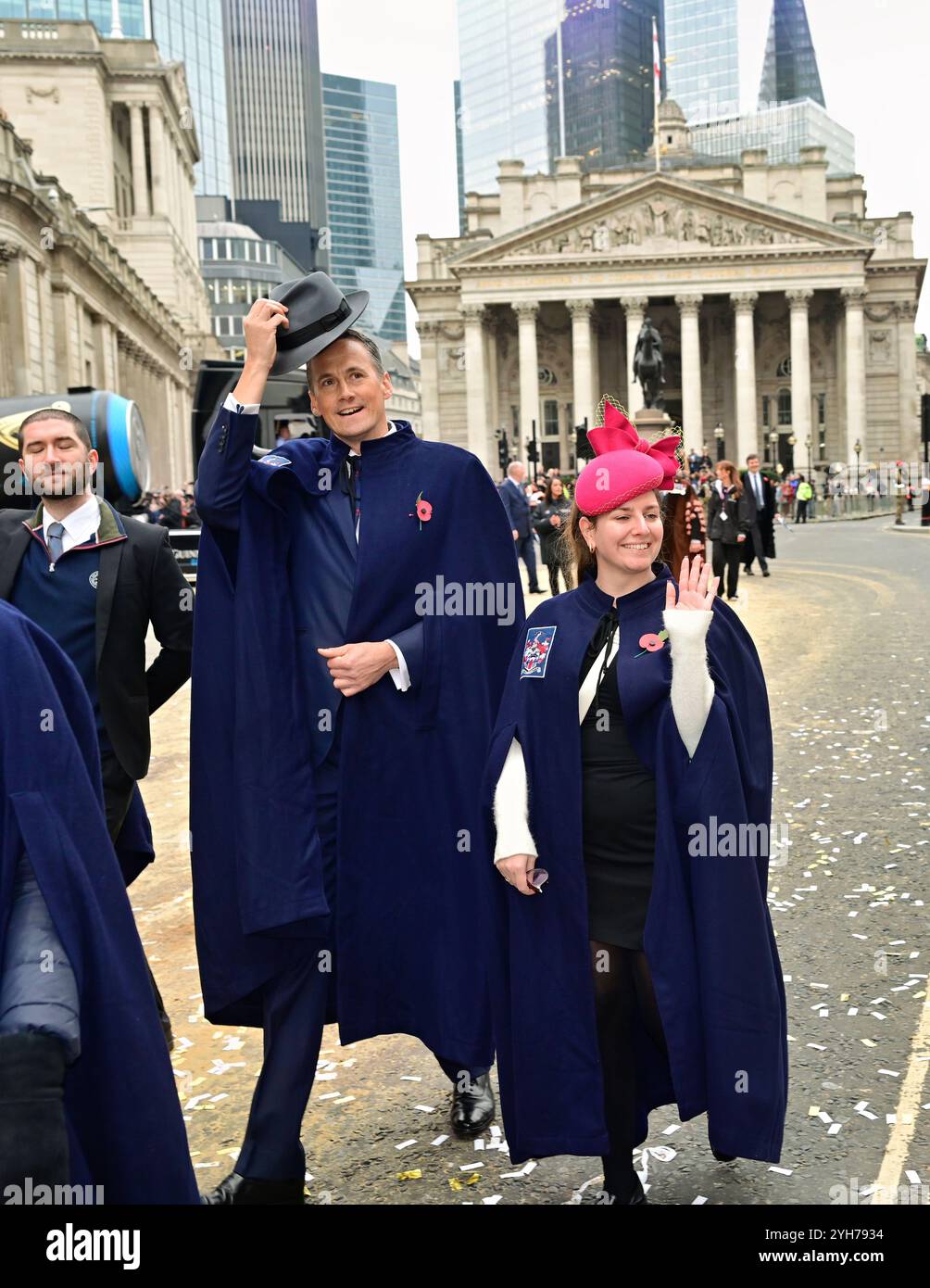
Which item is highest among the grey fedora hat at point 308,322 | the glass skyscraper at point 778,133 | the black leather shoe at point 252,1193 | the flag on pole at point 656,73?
the glass skyscraper at point 778,133

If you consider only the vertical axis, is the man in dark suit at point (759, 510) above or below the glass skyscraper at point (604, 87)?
below

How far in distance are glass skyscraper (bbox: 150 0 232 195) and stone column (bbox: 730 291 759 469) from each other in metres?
41.6

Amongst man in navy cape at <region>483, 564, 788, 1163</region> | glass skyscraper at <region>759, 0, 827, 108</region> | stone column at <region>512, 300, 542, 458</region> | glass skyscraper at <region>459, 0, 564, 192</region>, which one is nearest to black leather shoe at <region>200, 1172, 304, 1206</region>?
man in navy cape at <region>483, 564, 788, 1163</region>

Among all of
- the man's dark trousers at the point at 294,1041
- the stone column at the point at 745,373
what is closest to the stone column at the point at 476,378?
the stone column at the point at 745,373

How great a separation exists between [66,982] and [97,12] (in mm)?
104681

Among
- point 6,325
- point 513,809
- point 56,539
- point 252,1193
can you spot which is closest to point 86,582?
point 56,539

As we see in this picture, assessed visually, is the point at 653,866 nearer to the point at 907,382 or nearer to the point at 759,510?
the point at 759,510

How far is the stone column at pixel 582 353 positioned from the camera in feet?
256

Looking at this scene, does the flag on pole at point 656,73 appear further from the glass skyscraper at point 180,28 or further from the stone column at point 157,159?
the glass skyscraper at point 180,28

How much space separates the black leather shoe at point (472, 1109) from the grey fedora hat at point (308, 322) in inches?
84.9

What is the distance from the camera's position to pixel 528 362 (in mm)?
78125
